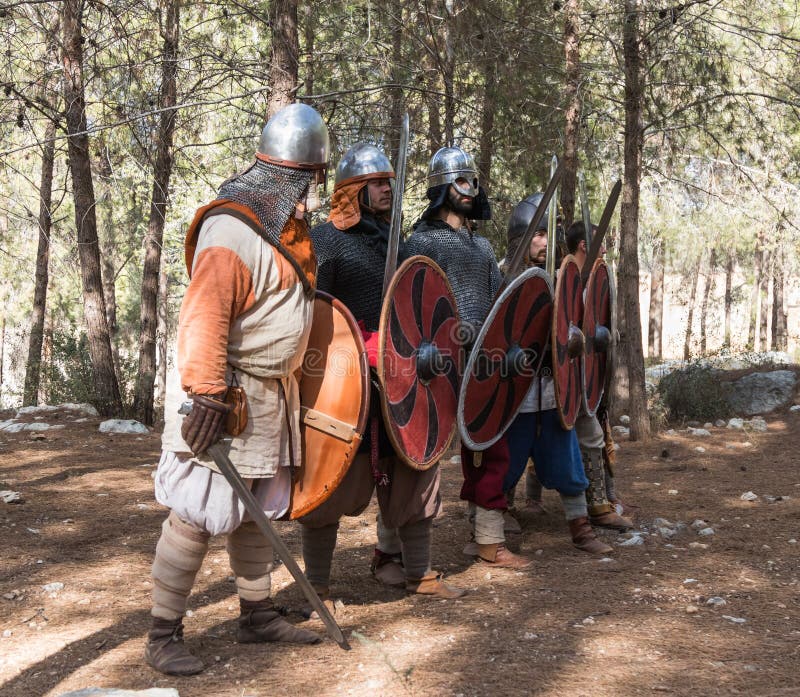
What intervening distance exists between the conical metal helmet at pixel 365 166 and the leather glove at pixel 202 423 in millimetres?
1217

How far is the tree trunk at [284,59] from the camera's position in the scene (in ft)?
16.4

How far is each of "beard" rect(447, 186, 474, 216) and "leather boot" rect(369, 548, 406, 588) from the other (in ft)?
5.08

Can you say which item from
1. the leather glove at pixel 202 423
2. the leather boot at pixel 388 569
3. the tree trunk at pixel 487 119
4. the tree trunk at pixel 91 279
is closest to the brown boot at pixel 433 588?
the leather boot at pixel 388 569

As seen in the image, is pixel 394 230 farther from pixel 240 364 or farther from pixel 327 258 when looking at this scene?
pixel 240 364

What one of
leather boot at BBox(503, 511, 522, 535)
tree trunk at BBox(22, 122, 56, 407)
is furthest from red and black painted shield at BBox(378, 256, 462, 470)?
tree trunk at BBox(22, 122, 56, 407)

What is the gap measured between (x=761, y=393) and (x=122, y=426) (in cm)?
687

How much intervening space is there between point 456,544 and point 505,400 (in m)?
0.95

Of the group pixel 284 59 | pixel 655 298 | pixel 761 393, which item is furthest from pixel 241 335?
pixel 655 298

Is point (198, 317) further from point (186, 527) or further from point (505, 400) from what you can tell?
point (505, 400)

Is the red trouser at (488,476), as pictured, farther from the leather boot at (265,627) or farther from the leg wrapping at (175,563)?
the leg wrapping at (175,563)

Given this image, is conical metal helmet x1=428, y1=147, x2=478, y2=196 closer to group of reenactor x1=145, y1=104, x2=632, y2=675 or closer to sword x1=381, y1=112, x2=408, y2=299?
group of reenactor x1=145, y1=104, x2=632, y2=675

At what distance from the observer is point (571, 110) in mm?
6723

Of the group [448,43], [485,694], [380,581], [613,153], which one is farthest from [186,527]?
[613,153]

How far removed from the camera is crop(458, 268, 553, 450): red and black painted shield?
3.62 meters
